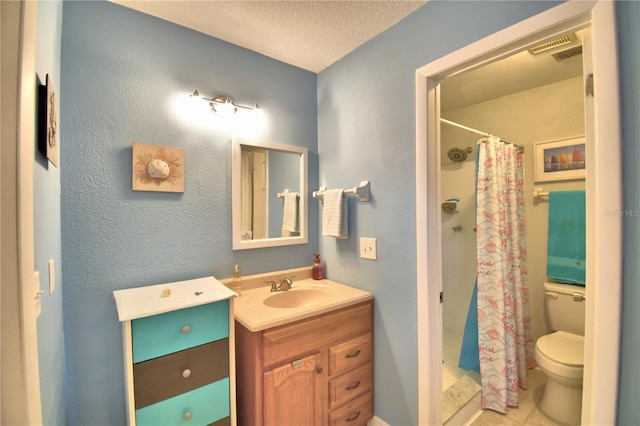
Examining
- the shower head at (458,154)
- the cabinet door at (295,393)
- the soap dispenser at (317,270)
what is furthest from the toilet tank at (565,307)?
the cabinet door at (295,393)

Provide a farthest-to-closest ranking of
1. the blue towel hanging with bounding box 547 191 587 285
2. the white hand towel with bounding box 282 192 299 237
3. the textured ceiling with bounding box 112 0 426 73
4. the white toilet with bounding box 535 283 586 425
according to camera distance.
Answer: the blue towel hanging with bounding box 547 191 587 285 → the white hand towel with bounding box 282 192 299 237 → the white toilet with bounding box 535 283 586 425 → the textured ceiling with bounding box 112 0 426 73

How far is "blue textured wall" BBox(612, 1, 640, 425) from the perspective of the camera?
2.53 feet

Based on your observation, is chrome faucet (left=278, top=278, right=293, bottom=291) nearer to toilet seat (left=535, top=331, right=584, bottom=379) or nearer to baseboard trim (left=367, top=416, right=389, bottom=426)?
baseboard trim (left=367, top=416, right=389, bottom=426)

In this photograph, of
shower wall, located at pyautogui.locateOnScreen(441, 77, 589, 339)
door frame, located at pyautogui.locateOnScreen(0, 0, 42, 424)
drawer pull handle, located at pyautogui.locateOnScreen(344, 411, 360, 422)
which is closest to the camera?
door frame, located at pyautogui.locateOnScreen(0, 0, 42, 424)

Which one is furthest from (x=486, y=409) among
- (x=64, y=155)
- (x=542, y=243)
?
(x=64, y=155)

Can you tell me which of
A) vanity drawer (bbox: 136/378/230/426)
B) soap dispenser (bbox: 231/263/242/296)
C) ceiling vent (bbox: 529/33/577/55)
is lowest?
vanity drawer (bbox: 136/378/230/426)

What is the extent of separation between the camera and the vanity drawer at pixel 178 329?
104 cm

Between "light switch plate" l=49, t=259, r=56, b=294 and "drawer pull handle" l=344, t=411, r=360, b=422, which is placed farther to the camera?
"drawer pull handle" l=344, t=411, r=360, b=422

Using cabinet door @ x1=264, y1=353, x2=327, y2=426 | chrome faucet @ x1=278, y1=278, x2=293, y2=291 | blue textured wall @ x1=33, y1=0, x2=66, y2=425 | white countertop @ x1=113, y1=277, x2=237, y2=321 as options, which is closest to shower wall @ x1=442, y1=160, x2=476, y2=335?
chrome faucet @ x1=278, y1=278, x2=293, y2=291

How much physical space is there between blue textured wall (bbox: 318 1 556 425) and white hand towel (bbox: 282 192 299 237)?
0.36 meters

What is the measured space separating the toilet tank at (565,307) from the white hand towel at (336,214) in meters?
1.74

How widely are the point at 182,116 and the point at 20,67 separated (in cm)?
99

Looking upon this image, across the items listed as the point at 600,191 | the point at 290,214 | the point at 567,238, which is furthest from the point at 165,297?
the point at 567,238

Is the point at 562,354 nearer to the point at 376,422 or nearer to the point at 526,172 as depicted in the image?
the point at 376,422
